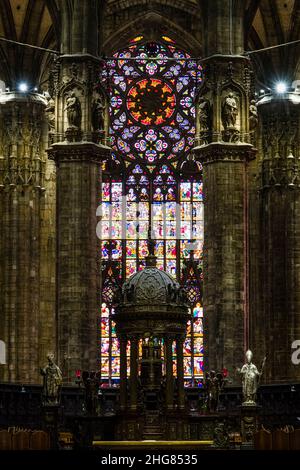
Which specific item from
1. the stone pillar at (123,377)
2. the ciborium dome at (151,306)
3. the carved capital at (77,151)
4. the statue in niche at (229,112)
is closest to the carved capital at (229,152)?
the statue in niche at (229,112)

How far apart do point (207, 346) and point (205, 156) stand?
17.6 ft

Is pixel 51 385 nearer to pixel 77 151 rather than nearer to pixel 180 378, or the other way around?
pixel 180 378

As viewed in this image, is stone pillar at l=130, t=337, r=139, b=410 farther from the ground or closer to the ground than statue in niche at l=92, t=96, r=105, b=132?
closer to the ground

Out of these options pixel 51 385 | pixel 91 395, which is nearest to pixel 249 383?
pixel 91 395

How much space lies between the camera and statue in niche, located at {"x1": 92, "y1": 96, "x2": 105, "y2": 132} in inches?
1768

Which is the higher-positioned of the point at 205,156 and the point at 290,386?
the point at 205,156

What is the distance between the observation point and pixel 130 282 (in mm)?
38406

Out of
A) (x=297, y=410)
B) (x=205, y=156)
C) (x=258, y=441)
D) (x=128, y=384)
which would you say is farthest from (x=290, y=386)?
(x=258, y=441)

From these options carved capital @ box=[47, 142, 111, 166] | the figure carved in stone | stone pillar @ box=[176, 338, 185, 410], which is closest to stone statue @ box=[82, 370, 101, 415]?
stone pillar @ box=[176, 338, 185, 410]

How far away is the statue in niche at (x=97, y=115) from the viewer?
147 ft

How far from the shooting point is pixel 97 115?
44.9 metres

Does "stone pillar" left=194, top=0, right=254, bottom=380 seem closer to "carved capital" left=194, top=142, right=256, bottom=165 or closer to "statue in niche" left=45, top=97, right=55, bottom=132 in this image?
"carved capital" left=194, top=142, right=256, bottom=165

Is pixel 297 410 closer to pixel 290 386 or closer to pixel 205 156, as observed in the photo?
pixel 290 386
